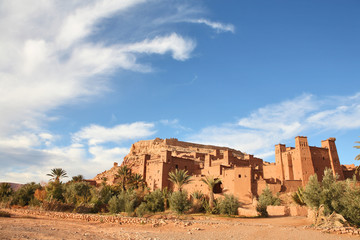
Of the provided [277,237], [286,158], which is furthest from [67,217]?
[286,158]

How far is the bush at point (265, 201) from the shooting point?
26172mm

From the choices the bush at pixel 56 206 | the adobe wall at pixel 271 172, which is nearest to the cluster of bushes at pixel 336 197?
the adobe wall at pixel 271 172

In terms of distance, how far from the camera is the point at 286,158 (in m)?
40.0

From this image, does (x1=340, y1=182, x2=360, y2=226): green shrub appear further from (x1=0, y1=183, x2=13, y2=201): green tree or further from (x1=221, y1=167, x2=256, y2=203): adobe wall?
(x1=0, y1=183, x2=13, y2=201): green tree

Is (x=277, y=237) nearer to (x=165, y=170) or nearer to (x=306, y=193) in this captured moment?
(x=306, y=193)

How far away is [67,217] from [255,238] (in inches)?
586

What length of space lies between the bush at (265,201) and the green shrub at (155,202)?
37.9 feet

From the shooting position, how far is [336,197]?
18.8 metres

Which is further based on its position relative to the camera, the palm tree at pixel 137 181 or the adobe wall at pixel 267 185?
the palm tree at pixel 137 181

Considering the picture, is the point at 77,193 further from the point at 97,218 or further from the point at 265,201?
the point at 265,201

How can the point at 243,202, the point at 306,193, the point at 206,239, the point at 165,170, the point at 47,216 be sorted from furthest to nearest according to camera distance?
the point at 165,170 < the point at 243,202 < the point at 47,216 < the point at 306,193 < the point at 206,239

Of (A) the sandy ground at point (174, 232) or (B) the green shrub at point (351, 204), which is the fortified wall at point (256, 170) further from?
(A) the sandy ground at point (174, 232)

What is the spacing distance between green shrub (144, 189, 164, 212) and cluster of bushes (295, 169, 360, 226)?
58.5 ft

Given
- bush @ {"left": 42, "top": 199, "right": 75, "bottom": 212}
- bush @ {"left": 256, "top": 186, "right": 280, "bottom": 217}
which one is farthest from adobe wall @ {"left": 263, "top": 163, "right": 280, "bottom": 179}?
bush @ {"left": 42, "top": 199, "right": 75, "bottom": 212}
